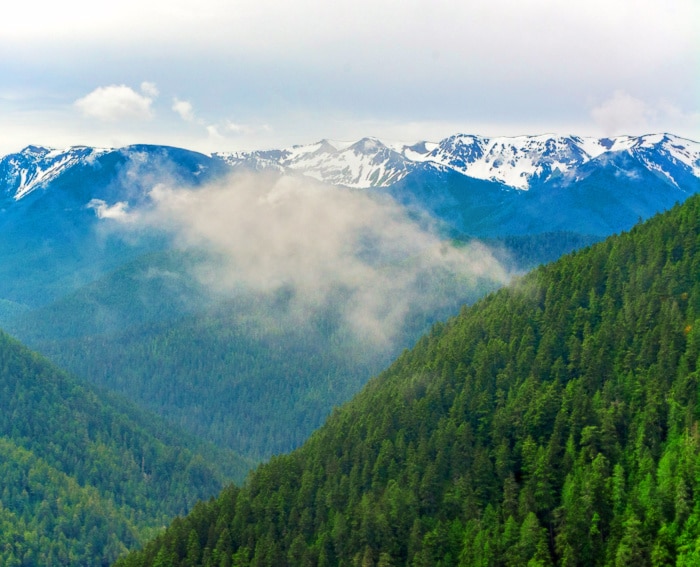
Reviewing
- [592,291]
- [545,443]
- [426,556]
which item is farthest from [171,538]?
[592,291]

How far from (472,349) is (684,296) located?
38491 millimetres

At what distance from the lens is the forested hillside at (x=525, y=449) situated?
9881cm

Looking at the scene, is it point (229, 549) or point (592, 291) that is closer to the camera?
point (229, 549)

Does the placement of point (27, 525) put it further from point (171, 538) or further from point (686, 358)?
point (686, 358)

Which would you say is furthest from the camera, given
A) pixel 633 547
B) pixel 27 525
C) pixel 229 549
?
pixel 27 525

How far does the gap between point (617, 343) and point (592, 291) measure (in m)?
18.1

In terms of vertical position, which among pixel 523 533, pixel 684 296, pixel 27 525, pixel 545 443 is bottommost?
pixel 27 525

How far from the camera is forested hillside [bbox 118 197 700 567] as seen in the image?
324ft

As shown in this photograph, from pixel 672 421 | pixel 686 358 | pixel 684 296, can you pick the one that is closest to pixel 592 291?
pixel 684 296

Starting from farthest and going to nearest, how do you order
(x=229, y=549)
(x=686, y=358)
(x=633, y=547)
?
(x=229, y=549) → (x=686, y=358) → (x=633, y=547)

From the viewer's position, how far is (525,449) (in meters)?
118

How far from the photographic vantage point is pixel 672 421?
10900 centimetres

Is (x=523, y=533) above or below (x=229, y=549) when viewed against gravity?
above

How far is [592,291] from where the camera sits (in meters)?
151
